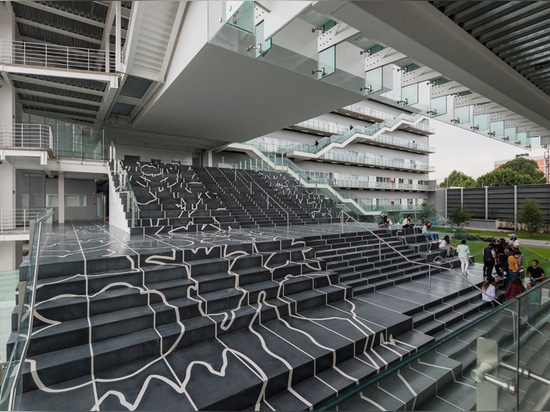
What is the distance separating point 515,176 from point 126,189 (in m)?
55.2

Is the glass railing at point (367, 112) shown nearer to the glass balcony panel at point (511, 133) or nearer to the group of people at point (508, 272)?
the group of people at point (508, 272)

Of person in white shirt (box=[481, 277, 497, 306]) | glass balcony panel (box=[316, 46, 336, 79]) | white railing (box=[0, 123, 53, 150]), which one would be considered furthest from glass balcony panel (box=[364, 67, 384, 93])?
white railing (box=[0, 123, 53, 150])

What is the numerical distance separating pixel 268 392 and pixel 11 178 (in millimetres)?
14791

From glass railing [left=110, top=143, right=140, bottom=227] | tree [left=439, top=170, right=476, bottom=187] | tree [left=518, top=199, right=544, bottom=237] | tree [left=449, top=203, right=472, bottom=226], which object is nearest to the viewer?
glass railing [left=110, top=143, right=140, bottom=227]

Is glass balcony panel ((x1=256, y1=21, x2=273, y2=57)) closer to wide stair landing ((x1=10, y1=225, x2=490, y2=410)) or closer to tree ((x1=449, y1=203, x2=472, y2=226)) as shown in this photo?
wide stair landing ((x1=10, y1=225, x2=490, y2=410))

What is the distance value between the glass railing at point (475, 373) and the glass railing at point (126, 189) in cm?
858

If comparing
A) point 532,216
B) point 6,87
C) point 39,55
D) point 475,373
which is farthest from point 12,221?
point 532,216

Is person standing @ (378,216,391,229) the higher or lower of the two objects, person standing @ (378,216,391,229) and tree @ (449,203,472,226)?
the higher

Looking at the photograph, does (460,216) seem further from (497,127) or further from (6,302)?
(6,302)

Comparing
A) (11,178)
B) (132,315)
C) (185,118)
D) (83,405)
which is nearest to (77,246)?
(132,315)

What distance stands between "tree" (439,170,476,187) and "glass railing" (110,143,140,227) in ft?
199

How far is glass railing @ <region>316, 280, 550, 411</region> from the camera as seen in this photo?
156 cm

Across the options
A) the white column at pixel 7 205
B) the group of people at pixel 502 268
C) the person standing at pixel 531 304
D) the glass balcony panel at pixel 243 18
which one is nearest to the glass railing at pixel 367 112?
the group of people at pixel 502 268

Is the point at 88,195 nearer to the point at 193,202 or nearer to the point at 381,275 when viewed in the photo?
the point at 193,202
